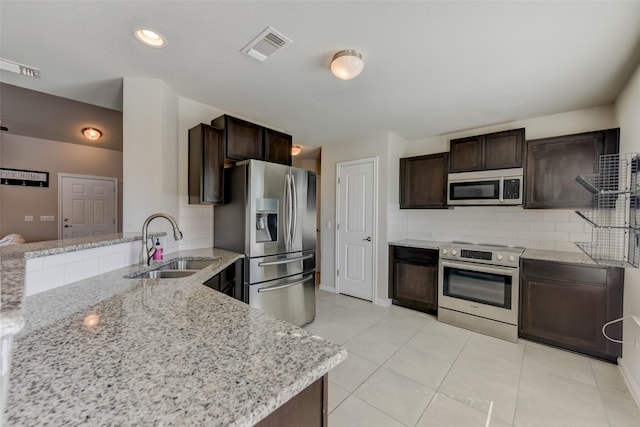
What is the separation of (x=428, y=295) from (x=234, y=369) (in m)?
3.12

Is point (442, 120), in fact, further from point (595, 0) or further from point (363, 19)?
point (363, 19)

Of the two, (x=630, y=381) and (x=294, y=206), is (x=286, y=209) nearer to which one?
(x=294, y=206)

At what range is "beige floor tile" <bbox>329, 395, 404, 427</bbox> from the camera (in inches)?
63.5

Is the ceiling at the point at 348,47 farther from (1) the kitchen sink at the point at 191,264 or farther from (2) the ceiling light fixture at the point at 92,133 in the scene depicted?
(2) the ceiling light fixture at the point at 92,133

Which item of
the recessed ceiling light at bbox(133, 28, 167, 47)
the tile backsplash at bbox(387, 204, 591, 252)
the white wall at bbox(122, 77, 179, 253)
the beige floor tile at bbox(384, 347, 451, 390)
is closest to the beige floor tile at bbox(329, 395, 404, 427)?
the beige floor tile at bbox(384, 347, 451, 390)

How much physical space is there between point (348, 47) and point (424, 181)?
229cm

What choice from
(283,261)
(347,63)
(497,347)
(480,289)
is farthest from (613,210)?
(283,261)

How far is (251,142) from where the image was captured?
9.41 feet

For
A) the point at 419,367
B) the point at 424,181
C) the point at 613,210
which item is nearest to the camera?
the point at 419,367

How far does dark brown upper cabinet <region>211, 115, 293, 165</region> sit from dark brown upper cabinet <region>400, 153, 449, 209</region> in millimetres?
1721

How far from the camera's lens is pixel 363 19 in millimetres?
1548

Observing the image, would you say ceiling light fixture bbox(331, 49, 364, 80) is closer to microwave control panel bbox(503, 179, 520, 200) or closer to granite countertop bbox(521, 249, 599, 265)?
microwave control panel bbox(503, 179, 520, 200)

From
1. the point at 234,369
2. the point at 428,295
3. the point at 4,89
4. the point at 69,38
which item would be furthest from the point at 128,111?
the point at 428,295

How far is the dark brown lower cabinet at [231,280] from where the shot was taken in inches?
78.0
